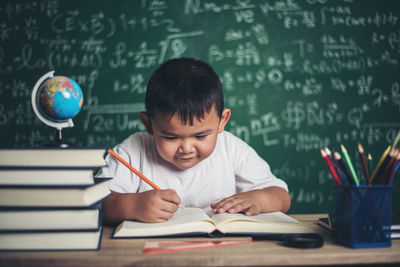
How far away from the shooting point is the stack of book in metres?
0.77

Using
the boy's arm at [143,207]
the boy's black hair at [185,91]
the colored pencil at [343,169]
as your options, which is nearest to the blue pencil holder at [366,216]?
the colored pencil at [343,169]

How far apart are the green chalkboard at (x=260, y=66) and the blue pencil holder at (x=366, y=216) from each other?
1.77 meters

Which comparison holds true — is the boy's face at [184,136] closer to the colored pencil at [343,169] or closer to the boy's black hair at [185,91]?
the boy's black hair at [185,91]

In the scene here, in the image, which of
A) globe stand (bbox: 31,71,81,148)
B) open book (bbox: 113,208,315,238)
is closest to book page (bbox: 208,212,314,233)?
open book (bbox: 113,208,315,238)

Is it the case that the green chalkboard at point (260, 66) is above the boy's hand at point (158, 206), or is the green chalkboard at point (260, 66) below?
above

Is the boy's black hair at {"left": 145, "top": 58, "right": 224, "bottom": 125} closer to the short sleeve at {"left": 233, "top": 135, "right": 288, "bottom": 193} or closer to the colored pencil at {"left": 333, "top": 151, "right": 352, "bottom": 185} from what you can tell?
the short sleeve at {"left": 233, "top": 135, "right": 288, "bottom": 193}

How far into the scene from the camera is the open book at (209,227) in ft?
2.87

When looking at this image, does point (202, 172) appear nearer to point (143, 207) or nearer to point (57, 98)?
point (143, 207)

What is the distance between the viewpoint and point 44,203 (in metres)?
0.77

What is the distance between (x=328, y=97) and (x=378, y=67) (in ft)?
1.52

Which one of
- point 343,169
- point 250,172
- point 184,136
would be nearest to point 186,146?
point 184,136

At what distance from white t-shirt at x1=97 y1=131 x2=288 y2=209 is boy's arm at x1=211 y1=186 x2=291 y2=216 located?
127 millimetres

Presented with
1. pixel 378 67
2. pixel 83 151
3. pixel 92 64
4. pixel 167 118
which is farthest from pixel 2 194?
pixel 378 67

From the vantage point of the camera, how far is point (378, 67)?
103 inches
